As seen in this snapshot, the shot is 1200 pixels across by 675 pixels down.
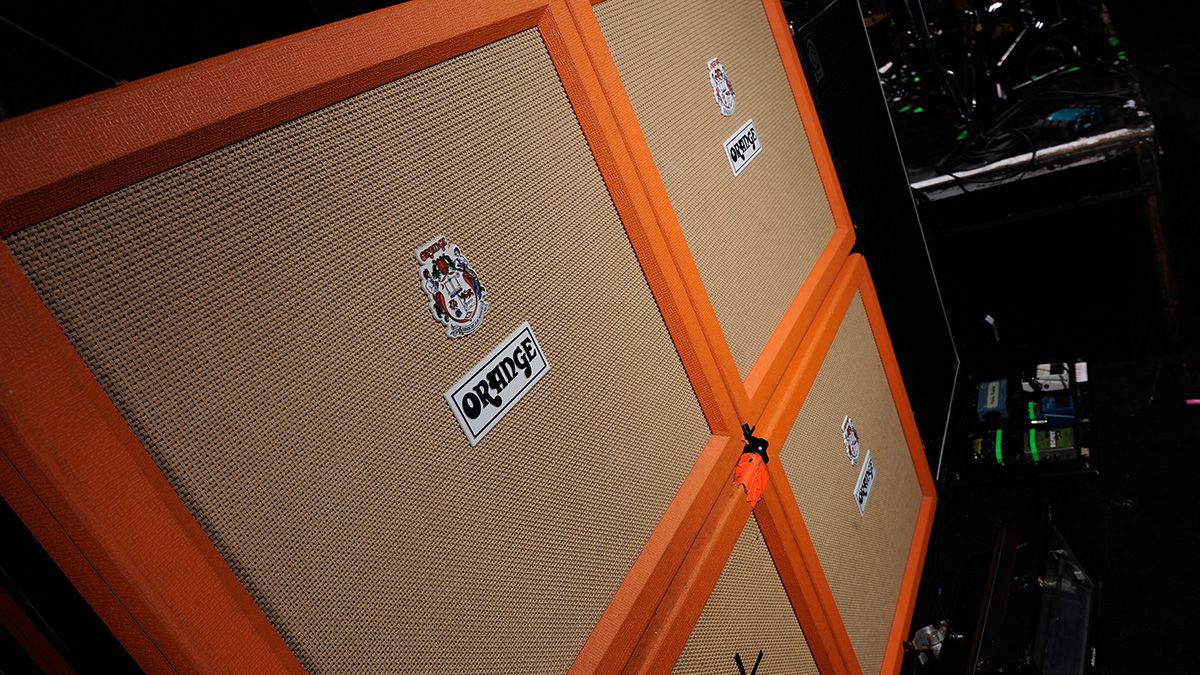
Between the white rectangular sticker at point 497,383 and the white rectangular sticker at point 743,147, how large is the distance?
67 centimetres

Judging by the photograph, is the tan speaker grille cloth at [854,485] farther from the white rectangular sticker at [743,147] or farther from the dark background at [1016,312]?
the white rectangular sticker at [743,147]

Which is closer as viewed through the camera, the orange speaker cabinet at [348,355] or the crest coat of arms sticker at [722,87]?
the orange speaker cabinet at [348,355]

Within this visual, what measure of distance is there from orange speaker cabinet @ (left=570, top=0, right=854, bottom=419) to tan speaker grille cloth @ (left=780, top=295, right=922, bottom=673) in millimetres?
151

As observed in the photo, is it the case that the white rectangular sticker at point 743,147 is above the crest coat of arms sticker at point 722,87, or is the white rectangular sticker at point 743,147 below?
below

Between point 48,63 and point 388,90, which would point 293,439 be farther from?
point 48,63

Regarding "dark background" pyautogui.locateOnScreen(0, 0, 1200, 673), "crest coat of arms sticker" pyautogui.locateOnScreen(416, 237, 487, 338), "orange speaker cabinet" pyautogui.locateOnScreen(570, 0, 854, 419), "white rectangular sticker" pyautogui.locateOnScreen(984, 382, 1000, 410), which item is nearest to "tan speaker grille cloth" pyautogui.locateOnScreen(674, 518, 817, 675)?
"orange speaker cabinet" pyautogui.locateOnScreen(570, 0, 854, 419)

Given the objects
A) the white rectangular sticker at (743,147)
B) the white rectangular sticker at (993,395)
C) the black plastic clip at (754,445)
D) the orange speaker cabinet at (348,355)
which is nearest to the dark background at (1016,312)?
the white rectangular sticker at (993,395)

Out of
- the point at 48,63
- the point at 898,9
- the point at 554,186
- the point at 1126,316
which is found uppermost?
the point at 48,63

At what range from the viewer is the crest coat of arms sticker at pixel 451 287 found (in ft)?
2.61

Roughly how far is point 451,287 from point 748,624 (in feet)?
2.34

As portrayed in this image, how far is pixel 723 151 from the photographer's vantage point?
55.7 inches

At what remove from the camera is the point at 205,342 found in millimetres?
617

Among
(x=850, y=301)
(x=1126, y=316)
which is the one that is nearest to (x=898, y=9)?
(x=1126, y=316)

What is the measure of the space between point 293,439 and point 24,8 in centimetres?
63
